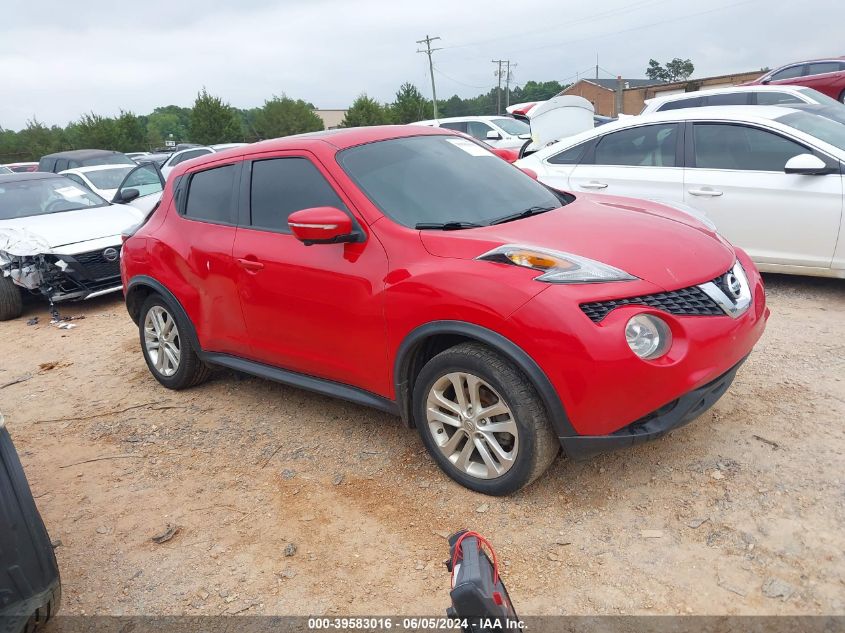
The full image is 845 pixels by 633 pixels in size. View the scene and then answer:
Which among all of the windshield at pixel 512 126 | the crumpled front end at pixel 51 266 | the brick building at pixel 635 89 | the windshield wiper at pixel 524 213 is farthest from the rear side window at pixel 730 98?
the brick building at pixel 635 89

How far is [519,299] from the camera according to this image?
2.80m

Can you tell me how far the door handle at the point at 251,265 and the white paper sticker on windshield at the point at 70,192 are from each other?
6.01m

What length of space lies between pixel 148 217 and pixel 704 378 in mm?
3934

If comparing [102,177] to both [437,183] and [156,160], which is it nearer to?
[156,160]

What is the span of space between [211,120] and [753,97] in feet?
117

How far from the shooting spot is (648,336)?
2777mm

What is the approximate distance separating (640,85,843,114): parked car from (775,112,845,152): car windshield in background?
6.33 ft

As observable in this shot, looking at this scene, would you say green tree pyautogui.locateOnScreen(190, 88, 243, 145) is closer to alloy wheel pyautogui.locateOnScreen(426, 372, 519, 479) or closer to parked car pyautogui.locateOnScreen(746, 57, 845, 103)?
parked car pyautogui.locateOnScreen(746, 57, 845, 103)

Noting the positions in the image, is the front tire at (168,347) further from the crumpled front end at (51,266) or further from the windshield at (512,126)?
the windshield at (512,126)

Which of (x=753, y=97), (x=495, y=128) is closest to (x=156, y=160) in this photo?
(x=495, y=128)

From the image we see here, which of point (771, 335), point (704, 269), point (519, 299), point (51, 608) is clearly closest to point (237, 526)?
point (51, 608)

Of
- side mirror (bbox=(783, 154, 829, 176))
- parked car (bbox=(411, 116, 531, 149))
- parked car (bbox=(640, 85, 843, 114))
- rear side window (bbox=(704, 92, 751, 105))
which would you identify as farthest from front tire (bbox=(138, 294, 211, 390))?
parked car (bbox=(411, 116, 531, 149))

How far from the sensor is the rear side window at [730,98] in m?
9.19

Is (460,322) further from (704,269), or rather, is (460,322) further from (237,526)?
(237,526)
